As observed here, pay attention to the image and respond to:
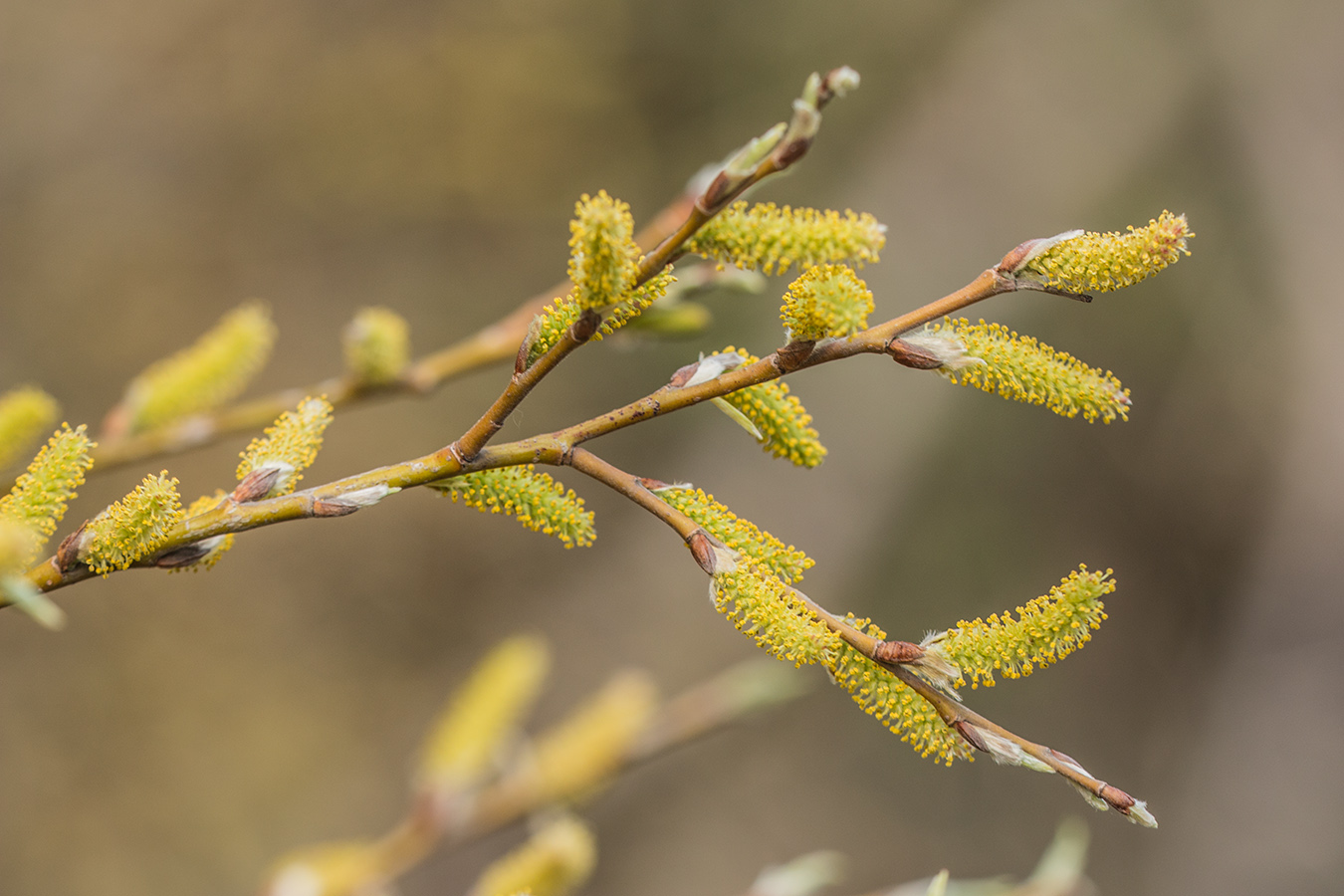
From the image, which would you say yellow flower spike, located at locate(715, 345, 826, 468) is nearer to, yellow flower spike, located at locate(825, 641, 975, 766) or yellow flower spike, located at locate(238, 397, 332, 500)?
yellow flower spike, located at locate(825, 641, 975, 766)

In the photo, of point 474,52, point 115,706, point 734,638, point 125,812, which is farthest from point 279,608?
point 474,52

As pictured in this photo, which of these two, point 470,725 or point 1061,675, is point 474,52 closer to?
point 470,725

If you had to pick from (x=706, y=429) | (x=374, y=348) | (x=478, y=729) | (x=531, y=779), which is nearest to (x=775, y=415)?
(x=374, y=348)

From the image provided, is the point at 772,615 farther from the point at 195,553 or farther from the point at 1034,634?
the point at 195,553

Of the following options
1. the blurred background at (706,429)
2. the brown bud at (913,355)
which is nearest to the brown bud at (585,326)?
the brown bud at (913,355)

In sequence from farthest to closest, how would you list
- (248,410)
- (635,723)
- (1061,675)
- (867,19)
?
(1061,675) < (867,19) < (635,723) < (248,410)

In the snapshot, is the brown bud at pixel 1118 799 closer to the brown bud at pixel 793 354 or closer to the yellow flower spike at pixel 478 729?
the brown bud at pixel 793 354

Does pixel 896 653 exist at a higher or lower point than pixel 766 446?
lower
